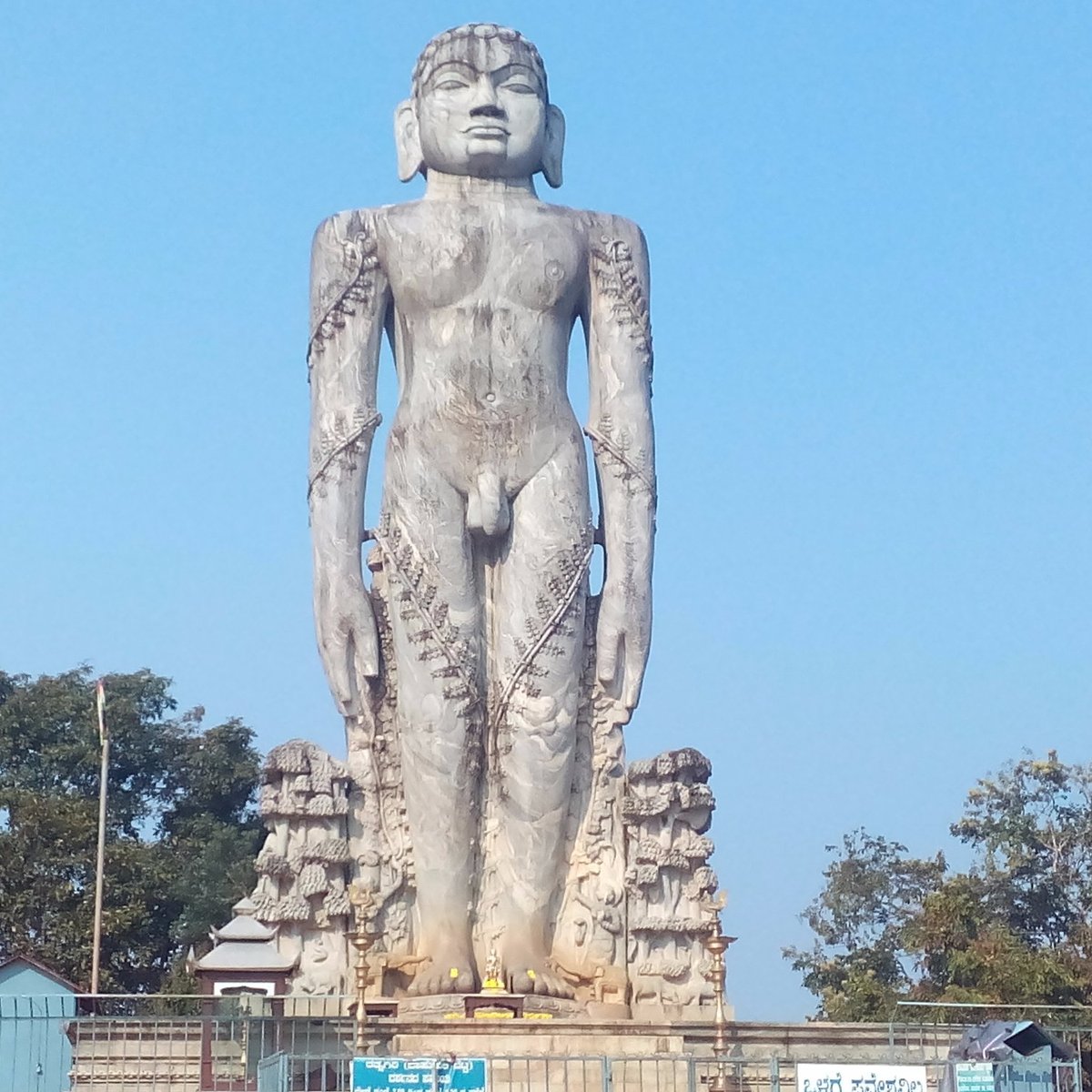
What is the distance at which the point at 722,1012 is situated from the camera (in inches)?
555

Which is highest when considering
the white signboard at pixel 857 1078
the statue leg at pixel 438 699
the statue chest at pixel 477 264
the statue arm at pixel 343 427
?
the statue chest at pixel 477 264

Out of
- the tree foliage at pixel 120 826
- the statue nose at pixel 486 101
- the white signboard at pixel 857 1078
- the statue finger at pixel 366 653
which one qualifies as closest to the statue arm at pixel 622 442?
the statue nose at pixel 486 101

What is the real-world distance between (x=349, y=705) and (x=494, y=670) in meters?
1.18

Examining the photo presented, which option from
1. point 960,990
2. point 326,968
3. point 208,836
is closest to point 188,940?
point 208,836

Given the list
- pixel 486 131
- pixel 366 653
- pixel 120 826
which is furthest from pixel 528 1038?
pixel 120 826

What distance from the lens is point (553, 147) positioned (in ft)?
53.8

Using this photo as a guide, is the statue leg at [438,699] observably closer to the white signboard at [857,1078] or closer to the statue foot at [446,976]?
the statue foot at [446,976]

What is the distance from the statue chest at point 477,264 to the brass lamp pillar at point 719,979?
502cm

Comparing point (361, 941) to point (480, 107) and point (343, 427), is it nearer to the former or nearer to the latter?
Answer: point (343, 427)

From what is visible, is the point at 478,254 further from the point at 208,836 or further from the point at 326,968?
the point at 208,836

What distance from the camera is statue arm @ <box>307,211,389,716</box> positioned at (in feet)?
51.3

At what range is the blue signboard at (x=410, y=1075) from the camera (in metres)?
10.5

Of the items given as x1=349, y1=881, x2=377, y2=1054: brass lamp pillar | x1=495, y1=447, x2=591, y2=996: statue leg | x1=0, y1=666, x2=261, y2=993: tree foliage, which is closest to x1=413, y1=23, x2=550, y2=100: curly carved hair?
x1=495, y1=447, x2=591, y2=996: statue leg

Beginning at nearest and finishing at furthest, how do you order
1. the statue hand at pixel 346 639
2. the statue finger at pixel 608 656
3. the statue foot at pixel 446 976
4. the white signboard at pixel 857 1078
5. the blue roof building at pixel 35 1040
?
the white signboard at pixel 857 1078
the blue roof building at pixel 35 1040
the statue foot at pixel 446 976
the statue hand at pixel 346 639
the statue finger at pixel 608 656
